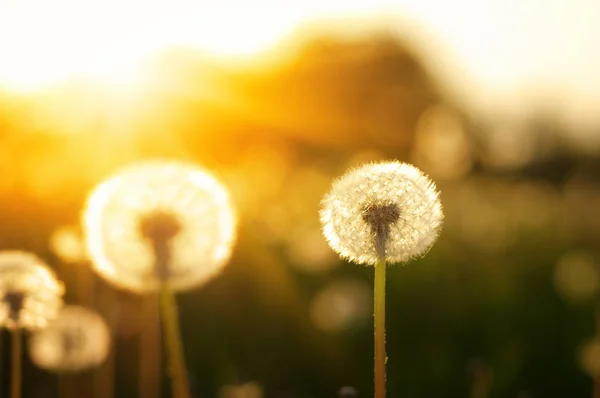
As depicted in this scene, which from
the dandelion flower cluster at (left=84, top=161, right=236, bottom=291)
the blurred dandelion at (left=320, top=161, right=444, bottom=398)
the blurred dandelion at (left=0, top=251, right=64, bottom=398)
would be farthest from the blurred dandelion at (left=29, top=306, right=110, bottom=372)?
the blurred dandelion at (left=320, top=161, right=444, bottom=398)

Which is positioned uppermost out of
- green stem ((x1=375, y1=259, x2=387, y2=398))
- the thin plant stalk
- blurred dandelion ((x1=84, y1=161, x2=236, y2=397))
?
blurred dandelion ((x1=84, y1=161, x2=236, y2=397))

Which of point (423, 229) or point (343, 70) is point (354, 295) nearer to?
point (423, 229)

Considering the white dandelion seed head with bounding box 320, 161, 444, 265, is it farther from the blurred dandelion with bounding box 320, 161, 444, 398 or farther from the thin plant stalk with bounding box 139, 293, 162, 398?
the thin plant stalk with bounding box 139, 293, 162, 398

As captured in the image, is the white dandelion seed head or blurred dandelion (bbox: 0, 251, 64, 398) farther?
blurred dandelion (bbox: 0, 251, 64, 398)

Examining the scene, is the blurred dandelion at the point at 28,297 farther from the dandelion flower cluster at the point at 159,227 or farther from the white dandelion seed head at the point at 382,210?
Result: the white dandelion seed head at the point at 382,210

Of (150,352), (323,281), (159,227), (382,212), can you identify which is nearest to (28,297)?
(159,227)

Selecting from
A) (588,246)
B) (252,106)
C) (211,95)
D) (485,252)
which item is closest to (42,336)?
(485,252)
